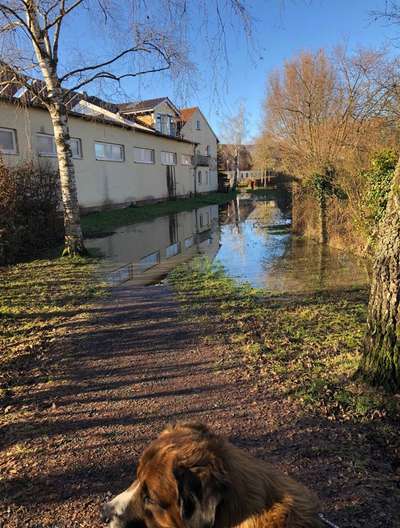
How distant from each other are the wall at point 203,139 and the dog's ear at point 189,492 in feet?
133

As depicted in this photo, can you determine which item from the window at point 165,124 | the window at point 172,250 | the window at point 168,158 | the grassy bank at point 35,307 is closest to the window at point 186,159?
the window at point 168,158

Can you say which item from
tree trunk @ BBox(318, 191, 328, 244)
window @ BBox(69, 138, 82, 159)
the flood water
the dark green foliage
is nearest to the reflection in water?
the flood water

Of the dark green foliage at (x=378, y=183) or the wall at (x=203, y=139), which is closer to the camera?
the dark green foliage at (x=378, y=183)

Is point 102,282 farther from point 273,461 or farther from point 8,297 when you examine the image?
point 273,461

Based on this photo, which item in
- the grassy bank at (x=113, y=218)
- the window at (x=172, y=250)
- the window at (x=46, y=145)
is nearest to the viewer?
the window at (x=172, y=250)

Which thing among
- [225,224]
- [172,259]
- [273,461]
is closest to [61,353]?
[273,461]

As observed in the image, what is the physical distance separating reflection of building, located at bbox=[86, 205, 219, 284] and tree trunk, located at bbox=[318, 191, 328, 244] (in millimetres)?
3521

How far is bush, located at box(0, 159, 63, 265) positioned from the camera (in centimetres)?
970

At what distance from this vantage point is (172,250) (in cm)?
1238

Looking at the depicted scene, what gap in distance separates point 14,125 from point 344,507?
1713cm

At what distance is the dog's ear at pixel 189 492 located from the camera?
1.37 meters

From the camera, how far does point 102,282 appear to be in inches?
327

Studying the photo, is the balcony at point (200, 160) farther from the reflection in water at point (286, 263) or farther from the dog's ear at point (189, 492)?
the dog's ear at point (189, 492)

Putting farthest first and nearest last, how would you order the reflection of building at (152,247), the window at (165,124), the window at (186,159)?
1. the window at (186,159)
2. the window at (165,124)
3. the reflection of building at (152,247)
